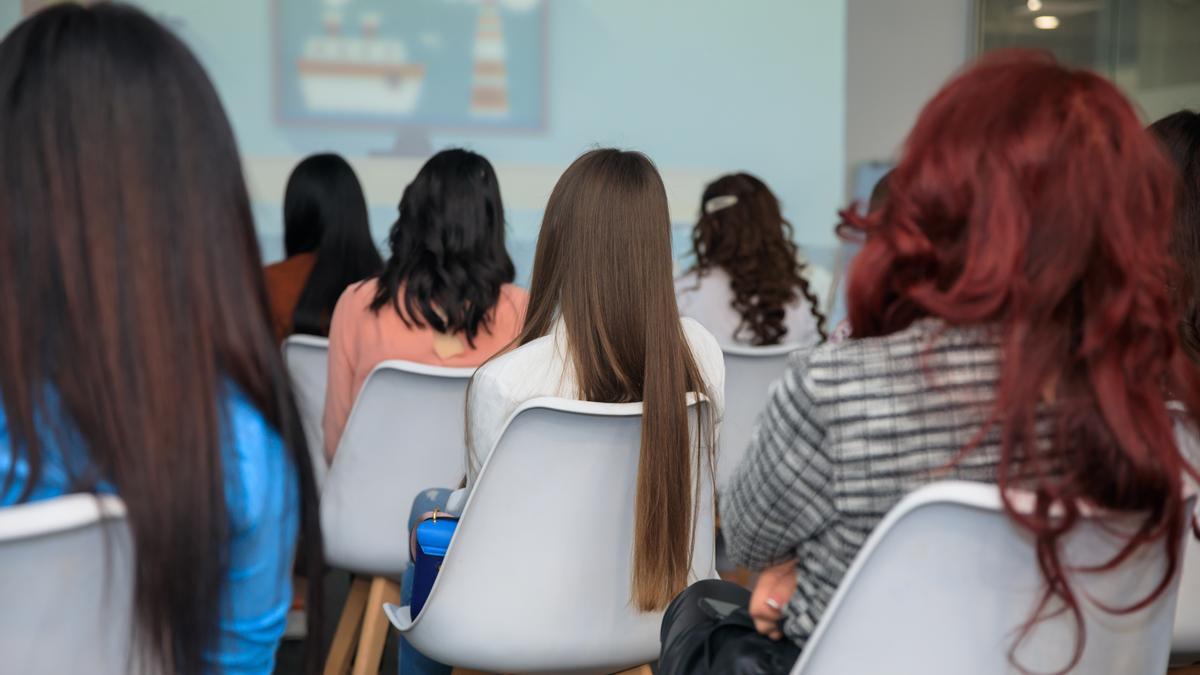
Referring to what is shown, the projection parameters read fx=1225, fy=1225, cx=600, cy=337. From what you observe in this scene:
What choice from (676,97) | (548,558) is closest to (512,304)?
(548,558)

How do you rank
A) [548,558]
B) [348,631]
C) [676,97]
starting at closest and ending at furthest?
1. [548,558]
2. [348,631]
3. [676,97]

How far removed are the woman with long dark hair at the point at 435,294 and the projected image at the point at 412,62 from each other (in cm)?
261

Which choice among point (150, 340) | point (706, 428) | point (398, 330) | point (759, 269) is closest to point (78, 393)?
point (150, 340)

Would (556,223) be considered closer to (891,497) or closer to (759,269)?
(891,497)

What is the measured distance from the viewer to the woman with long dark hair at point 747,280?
3.80 meters

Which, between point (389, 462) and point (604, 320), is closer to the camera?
point (604, 320)

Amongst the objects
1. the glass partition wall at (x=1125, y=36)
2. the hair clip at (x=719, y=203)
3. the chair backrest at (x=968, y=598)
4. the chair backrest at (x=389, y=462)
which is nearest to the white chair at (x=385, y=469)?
the chair backrest at (x=389, y=462)

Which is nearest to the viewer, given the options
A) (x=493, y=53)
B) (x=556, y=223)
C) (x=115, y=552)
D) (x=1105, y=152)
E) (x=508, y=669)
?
(x=115, y=552)

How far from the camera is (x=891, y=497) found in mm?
1166

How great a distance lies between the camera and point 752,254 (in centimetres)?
383

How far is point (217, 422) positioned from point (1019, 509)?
68 cm

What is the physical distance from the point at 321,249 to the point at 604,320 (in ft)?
Result: 5.33

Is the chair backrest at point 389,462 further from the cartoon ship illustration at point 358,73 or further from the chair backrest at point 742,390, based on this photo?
the cartoon ship illustration at point 358,73

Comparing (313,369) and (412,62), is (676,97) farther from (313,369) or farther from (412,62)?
(313,369)
